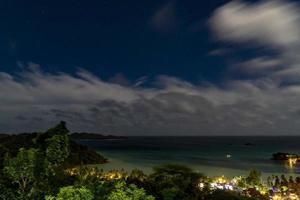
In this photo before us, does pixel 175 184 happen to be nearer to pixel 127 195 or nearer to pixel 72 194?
pixel 127 195

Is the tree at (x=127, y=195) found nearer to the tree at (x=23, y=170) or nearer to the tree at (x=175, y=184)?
the tree at (x=23, y=170)

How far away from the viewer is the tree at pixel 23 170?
14.8m

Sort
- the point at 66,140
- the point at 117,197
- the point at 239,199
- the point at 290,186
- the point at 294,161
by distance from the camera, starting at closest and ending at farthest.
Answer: the point at 117,197 < the point at 66,140 < the point at 239,199 < the point at 290,186 < the point at 294,161

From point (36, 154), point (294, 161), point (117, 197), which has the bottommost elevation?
point (294, 161)

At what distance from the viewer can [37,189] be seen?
1523 centimetres

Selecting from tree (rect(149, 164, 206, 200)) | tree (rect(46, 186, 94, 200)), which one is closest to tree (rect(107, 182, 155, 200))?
tree (rect(46, 186, 94, 200))

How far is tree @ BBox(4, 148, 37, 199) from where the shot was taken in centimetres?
1480

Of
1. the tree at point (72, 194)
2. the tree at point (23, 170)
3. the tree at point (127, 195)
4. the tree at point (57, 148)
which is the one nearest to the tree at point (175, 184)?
the tree at point (57, 148)

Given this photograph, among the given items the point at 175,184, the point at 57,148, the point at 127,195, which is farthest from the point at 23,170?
the point at 175,184

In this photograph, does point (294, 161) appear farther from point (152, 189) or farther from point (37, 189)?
point (37, 189)

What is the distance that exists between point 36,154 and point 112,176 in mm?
51585

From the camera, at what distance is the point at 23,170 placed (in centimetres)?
1502

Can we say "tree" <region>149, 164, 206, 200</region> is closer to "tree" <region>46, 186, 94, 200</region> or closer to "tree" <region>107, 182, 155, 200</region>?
"tree" <region>107, 182, 155, 200</region>

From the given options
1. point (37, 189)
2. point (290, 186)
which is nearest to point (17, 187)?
point (37, 189)
